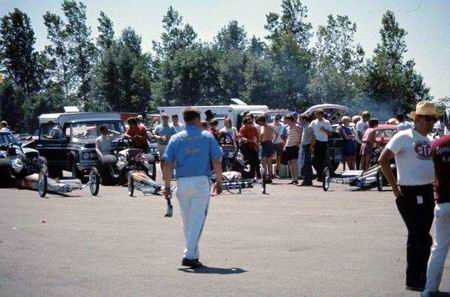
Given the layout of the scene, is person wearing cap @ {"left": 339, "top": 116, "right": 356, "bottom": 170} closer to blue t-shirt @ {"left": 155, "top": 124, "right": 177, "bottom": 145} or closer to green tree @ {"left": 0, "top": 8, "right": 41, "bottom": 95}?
blue t-shirt @ {"left": 155, "top": 124, "right": 177, "bottom": 145}

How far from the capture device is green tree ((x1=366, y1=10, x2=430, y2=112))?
7100 cm

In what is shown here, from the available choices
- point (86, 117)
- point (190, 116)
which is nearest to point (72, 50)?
point (86, 117)

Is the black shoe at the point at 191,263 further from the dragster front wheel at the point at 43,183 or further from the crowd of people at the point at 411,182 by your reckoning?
the dragster front wheel at the point at 43,183

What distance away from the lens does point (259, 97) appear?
7888 cm

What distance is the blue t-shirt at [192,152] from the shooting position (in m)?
10.5

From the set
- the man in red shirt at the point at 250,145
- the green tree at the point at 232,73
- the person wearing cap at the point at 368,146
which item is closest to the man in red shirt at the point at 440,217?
the person wearing cap at the point at 368,146

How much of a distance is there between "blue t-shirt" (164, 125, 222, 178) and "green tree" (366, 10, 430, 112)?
6005 centimetres

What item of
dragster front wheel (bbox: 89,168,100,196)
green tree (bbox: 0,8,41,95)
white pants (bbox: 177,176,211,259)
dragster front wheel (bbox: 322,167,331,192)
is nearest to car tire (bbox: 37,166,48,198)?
dragster front wheel (bbox: 89,168,100,196)

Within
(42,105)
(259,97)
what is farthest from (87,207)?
(42,105)

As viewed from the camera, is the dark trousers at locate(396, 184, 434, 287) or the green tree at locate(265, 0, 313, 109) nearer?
the dark trousers at locate(396, 184, 434, 287)

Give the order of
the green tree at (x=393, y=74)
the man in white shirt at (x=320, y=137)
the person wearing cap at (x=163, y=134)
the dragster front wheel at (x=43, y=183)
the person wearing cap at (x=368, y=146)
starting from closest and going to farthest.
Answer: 1. the dragster front wheel at (x=43, y=183)
2. the man in white shirt at (x=320, y=137)
3. the person wearing cap at (x=368, y=146)
4. the person wearing cap at (x=163, y=134)
5. the green tree at (x=393, y=74)

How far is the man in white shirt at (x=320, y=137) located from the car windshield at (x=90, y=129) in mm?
6383

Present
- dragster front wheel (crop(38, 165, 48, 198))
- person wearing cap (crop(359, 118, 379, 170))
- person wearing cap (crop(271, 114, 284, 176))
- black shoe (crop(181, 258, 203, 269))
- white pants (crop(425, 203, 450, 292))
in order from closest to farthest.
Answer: white pants (crop(425, 203, 450, 292)) → black shoe (crop(181, 258, 203, 269)) → dragster front wheel (crop(38, 165, 48, 198)) → person wearing cap (crop(359, 118, 379, 170)) → person wearing cap (crop(271, 114, 284, 176))

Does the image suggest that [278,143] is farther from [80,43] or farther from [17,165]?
[80,43]
